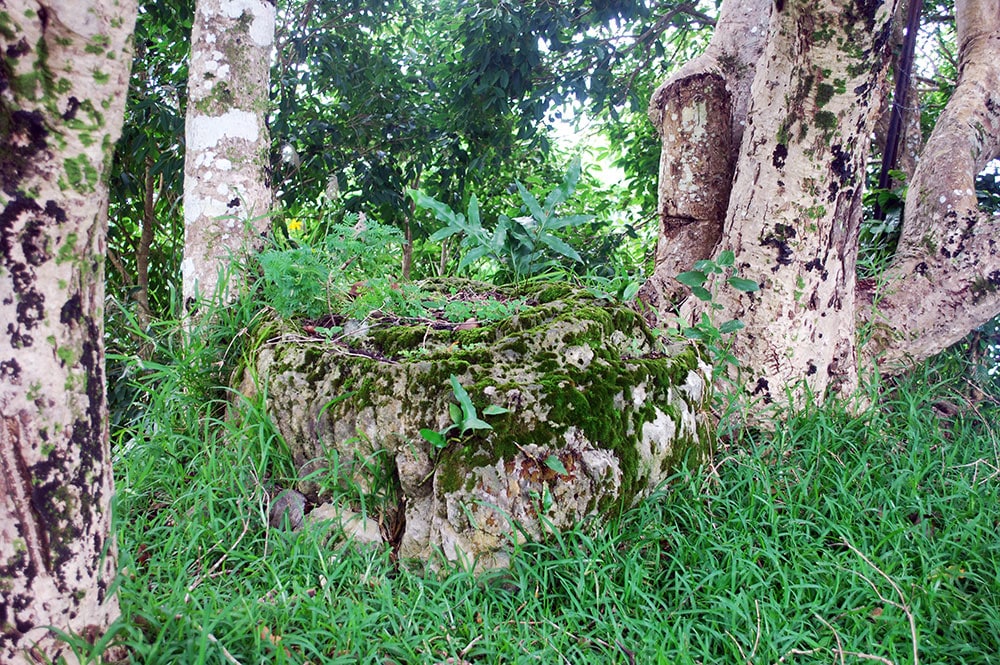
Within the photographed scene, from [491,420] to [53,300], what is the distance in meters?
1.28

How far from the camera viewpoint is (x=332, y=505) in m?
2.50

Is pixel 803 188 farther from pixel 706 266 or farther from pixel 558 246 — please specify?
pixel 558 246

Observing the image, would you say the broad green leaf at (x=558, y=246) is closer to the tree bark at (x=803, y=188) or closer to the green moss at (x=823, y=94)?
the tree bark at (x=803, y=188)

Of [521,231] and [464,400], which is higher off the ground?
[521,231]

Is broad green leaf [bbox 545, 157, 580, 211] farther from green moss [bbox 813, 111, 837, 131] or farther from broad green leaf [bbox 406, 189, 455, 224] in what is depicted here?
green moss [bbox 813, 111, 837, 131]

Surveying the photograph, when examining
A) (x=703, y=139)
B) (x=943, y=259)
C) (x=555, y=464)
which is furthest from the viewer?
(x=703, y=139)

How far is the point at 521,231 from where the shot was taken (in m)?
3.35

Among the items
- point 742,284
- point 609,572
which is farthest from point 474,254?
point 609,572

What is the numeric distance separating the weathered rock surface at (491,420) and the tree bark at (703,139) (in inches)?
50.5

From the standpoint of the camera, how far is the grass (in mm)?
1963

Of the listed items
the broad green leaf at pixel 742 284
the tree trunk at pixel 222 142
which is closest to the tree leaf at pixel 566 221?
the broad green leaf at pixel 742 284

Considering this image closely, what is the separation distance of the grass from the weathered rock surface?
0.11 meters

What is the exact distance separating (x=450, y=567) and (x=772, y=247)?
209cm

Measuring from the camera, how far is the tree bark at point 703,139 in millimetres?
3959
